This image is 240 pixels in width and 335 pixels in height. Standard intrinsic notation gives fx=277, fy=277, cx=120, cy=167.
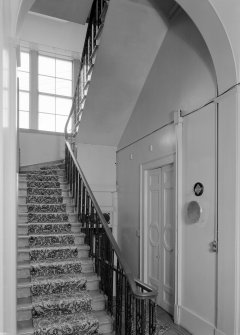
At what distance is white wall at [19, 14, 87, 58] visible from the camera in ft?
22.2

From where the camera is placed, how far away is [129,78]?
4617 mm

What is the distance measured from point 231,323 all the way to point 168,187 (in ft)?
6.36

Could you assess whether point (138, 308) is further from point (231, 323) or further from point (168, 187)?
point (168, 187)

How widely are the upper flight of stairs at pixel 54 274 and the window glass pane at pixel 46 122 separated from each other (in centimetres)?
276

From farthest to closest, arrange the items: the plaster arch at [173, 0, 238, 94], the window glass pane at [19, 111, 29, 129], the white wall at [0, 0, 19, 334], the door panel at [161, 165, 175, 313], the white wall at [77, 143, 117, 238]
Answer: the window glass pane at [19, 111, 29, 129]
the white wall at [77, 143, 117, 238]
the door panel at [161, 165, 175, 313]
the plaster arch at [173, 0, 238, 94]
the white wall at [0, 0, 19, 334]

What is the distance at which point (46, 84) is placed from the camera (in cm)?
727

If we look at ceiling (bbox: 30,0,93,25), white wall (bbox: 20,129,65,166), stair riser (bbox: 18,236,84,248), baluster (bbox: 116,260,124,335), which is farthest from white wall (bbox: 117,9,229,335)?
white wall (bbox: 20,129,65,166)

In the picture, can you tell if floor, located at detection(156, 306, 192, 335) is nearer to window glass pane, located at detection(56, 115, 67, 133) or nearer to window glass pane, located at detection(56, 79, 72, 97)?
window glass pane, located at detection(56, 115, 67, 133)

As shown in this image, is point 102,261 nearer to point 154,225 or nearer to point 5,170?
point 154,225

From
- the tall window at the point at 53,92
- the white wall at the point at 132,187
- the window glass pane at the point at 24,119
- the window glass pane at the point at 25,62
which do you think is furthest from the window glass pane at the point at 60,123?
the white wall at the point at 132,187

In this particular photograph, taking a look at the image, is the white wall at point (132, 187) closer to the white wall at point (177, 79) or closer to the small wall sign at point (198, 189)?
the white wall at point (177, 79)

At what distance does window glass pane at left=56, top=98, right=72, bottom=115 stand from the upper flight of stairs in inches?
127

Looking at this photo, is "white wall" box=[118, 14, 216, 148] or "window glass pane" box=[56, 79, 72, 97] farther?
"window glass pane" box=[56, 79, 72, 97]

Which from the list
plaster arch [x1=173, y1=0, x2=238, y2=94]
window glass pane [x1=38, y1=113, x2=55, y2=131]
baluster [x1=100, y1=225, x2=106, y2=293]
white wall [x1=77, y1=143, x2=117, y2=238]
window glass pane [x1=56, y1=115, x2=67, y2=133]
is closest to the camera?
plaster arch [x1=173, y1=0, x2=238, y2=94]
